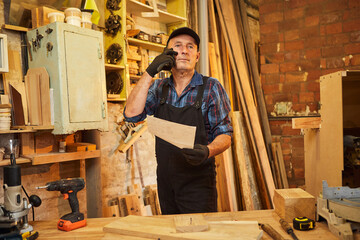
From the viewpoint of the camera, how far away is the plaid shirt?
198 centimetres

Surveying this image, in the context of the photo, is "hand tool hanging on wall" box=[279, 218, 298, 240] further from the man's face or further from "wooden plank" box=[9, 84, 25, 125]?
"wooden plank" box=[9, 84, 25, 125]

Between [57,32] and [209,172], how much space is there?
1.43 metres

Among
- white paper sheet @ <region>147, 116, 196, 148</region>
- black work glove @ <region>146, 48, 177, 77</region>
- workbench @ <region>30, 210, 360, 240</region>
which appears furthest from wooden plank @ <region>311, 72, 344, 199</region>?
white paper sheet @ <region>147, 116, 196, 148</region>

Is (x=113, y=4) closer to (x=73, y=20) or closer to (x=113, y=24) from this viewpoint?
(x=113, y=24)

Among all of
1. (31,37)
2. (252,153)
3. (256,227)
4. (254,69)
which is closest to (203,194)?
(256,227)

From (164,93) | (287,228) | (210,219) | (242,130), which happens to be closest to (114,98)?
(164,93)

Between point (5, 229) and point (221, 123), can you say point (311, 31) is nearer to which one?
point (221, 123)

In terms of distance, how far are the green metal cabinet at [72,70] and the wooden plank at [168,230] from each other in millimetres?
1166

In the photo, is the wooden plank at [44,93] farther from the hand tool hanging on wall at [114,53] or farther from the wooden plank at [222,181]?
the wooden plank at [222,181]

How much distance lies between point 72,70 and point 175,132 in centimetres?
124

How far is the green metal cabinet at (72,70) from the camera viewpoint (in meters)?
2.27

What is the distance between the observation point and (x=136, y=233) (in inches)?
50.3

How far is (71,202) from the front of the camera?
152 cm

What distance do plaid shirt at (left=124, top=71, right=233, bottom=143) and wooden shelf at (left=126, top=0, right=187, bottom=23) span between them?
1.24 metres
